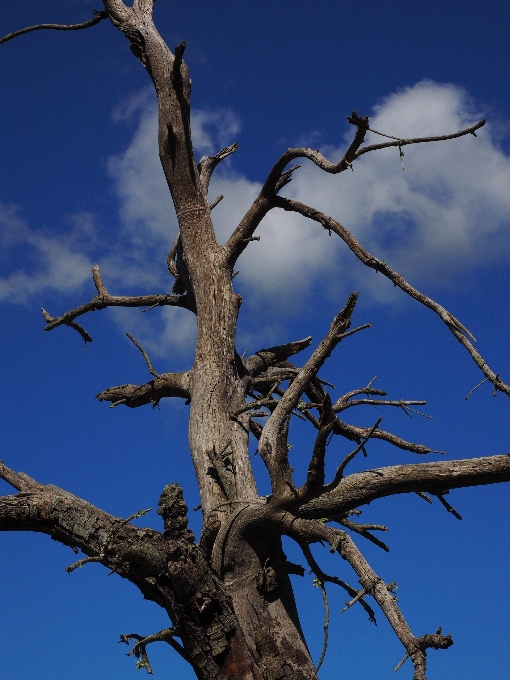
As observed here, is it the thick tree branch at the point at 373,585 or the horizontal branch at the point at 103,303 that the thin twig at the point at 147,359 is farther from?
the thick tree branch at the point at 373,585

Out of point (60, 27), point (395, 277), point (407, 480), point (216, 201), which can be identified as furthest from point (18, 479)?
point (60, 27)

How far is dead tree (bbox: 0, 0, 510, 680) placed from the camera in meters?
3.95

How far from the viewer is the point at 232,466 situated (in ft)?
18.0

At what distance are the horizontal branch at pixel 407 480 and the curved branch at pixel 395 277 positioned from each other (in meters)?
1.08

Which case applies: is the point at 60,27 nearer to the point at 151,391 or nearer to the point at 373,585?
the point at 151,391

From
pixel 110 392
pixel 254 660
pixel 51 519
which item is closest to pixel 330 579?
pixel 254 660

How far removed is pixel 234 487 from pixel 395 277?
7.67ft

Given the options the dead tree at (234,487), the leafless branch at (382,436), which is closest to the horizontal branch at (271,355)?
the dead tree at (234,487)

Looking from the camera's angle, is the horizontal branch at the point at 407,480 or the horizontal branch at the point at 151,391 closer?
the horizontal branch at the point at 407,480

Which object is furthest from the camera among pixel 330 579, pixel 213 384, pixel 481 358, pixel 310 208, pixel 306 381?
pixel 310 208

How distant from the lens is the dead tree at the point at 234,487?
155 inches

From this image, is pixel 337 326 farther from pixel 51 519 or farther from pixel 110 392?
pixel 110 392

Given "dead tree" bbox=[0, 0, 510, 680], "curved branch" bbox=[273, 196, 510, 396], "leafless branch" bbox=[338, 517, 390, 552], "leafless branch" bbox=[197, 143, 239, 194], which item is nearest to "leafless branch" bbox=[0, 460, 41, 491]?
"dead tree" bbox=[0, 0, 510, 680]

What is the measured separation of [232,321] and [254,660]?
9.92 ft
